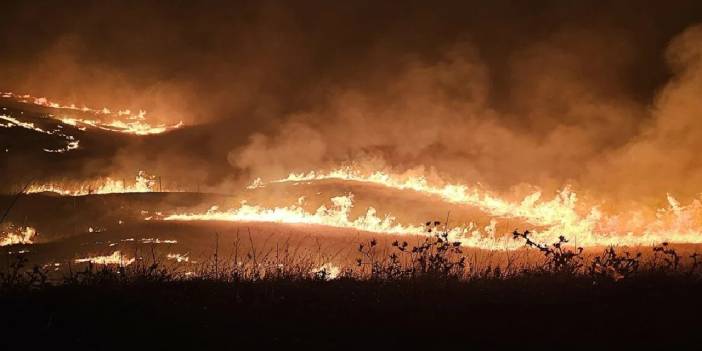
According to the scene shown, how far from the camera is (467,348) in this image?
22.3 feet

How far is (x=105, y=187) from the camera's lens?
39.3m

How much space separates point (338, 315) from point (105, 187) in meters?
35.7

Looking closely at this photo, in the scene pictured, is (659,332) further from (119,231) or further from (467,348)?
(119,231)

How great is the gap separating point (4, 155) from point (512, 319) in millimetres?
41120

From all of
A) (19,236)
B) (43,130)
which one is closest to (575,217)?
(19,236)

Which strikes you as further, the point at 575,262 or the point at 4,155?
the point at 4,155

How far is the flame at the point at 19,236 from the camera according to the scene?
30513 millimetres

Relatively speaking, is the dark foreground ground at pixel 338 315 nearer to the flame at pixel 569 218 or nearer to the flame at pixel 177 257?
the flame at pixel 569 218

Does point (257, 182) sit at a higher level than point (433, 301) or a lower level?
higher

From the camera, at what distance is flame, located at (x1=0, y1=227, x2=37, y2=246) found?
100 ft

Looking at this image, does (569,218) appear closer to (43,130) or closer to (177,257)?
(177,257)

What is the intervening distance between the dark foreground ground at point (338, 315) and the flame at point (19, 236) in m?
26.6

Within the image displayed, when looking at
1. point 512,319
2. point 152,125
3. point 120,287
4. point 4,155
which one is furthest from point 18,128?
point 512,319

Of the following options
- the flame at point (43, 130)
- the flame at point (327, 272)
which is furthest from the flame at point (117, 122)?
the flame at point (327, 272)
